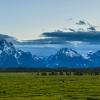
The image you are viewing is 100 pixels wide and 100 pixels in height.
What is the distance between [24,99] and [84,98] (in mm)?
8830

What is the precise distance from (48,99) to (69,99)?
3028 millimetres

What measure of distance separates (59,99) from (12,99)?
6512mm

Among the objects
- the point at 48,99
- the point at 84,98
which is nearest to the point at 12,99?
the point at 48,99

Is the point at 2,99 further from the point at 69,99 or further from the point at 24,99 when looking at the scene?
the point at 69,99

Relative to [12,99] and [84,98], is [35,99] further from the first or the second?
[84,98]

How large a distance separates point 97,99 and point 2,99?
13127 mm

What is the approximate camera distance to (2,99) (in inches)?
2288

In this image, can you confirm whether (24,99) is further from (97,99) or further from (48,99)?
(97,99)

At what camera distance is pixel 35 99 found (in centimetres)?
5784

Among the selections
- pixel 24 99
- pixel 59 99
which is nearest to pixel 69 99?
pixel 59 99

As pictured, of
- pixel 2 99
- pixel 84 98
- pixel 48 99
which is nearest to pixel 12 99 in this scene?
pixel 2 99

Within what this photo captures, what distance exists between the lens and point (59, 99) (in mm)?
58312

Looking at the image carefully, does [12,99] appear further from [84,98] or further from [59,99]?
[84,98]

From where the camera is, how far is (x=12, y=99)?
5775cm
